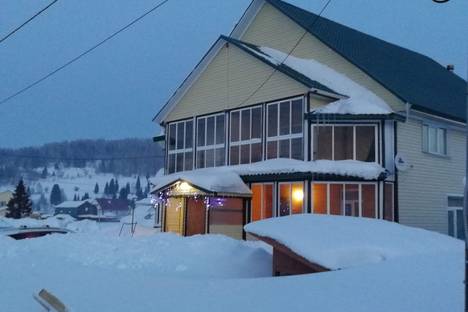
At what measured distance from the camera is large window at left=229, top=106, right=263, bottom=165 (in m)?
21.7

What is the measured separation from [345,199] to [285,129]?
11.5ft

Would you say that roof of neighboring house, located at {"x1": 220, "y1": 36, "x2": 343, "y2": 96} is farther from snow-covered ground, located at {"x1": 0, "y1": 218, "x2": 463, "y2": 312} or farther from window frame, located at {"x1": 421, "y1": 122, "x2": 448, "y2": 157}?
snow-covered ground, located at {"x1": 0, "y1": 218, "x2": 463, "y2": 312}

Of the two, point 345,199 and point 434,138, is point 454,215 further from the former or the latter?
point 345,199

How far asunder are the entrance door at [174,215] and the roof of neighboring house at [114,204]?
11596cm

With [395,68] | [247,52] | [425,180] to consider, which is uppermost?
[395,68]

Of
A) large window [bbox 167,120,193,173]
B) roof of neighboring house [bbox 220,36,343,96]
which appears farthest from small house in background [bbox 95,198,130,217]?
roof of neighboring house [bbox 220,36,343,96]

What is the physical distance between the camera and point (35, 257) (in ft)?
41.7

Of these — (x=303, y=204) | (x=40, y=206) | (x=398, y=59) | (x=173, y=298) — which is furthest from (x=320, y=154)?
(x=40, y=206)

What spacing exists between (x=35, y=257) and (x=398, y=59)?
21260mm

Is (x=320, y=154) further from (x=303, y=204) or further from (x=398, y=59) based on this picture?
(x=398, y=59)

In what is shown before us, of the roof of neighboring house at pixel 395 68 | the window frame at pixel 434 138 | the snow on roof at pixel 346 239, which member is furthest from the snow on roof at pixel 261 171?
the snow on roof at pixel 346 239

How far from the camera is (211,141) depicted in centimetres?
2366

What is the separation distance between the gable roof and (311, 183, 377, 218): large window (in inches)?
137

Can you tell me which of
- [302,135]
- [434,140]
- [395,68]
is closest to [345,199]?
[302,135]
